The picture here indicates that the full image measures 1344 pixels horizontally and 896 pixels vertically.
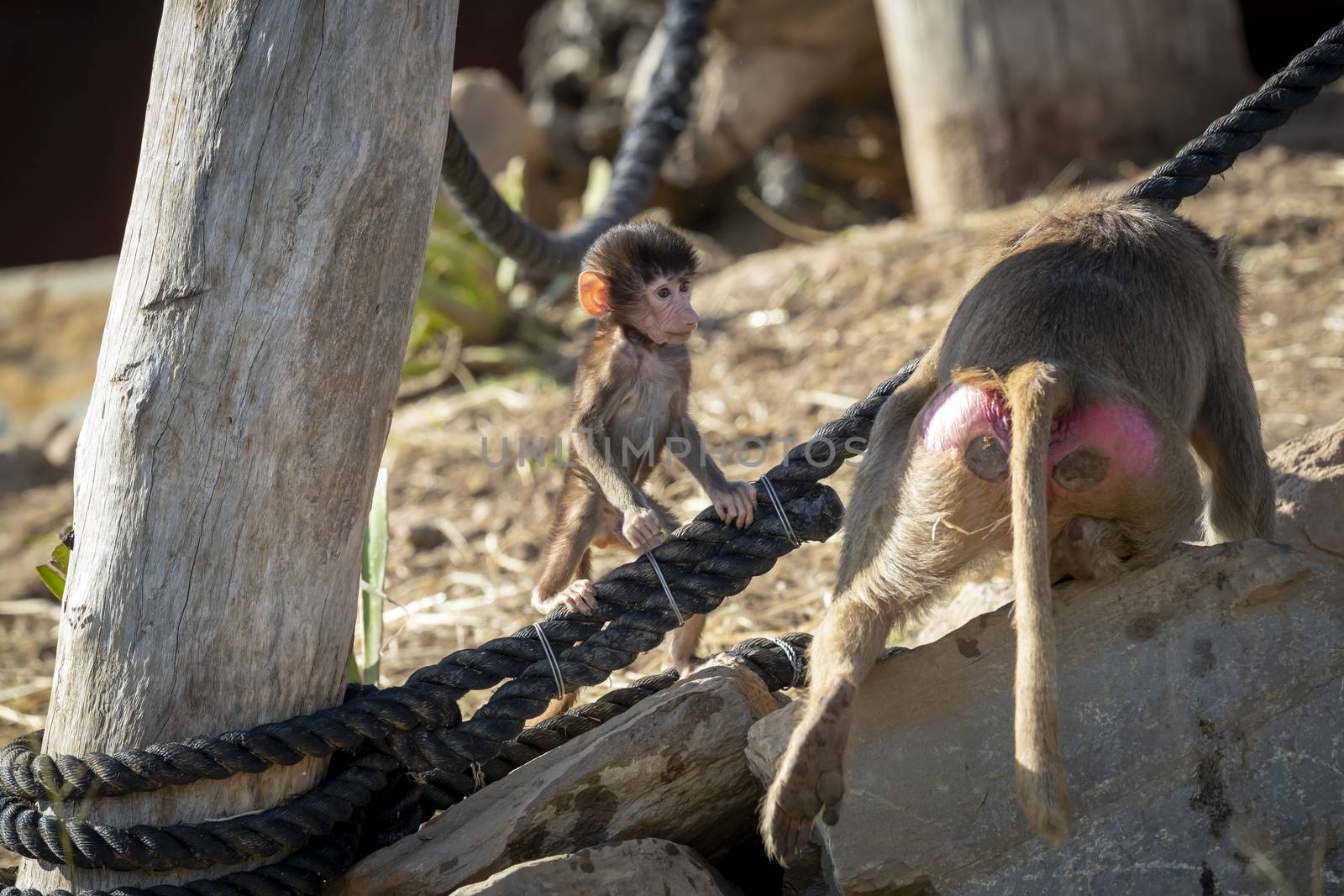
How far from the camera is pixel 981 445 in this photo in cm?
234

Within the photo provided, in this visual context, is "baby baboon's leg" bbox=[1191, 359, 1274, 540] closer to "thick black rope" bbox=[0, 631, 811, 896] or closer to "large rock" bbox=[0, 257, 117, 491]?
"thick black rope" bbox=[0, 631, 811, 896]

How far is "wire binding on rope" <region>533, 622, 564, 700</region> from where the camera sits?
116 inches

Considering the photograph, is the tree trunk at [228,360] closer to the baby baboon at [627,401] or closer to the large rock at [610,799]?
the large rock at [610,799]

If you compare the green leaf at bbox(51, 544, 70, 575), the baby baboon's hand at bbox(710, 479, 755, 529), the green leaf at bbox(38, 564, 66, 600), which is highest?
the green leaf at bbox(51, 544, 70, 575)

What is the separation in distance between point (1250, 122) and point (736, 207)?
6.96 meters

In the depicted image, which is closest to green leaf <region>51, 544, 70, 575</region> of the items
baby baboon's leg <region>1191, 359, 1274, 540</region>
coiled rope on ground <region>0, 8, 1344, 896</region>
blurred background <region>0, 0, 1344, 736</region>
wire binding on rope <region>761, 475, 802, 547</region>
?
coiled rope on ground <region>0, 8, 1344, 896</region>

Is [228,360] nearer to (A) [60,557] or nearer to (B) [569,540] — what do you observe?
(A) [60,557]

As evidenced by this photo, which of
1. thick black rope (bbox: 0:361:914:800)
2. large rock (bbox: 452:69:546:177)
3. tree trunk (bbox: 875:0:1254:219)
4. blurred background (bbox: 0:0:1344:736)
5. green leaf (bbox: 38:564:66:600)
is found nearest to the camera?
thick black rope (bbox: 0:361:914:800)

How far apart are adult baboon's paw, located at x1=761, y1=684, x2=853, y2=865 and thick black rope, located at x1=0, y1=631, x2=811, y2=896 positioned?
0.70 m

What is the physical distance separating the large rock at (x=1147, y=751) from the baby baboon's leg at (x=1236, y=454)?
1.18ft

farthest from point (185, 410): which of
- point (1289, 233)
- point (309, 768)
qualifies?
point (1289, 233)

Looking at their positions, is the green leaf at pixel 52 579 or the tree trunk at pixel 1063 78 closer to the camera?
the green leaf at pixel 52 579

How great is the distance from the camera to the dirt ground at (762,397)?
444cm

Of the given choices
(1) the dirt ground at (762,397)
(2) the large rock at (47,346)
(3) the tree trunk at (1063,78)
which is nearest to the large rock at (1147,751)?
(1) the dirt ground at (762,397)
